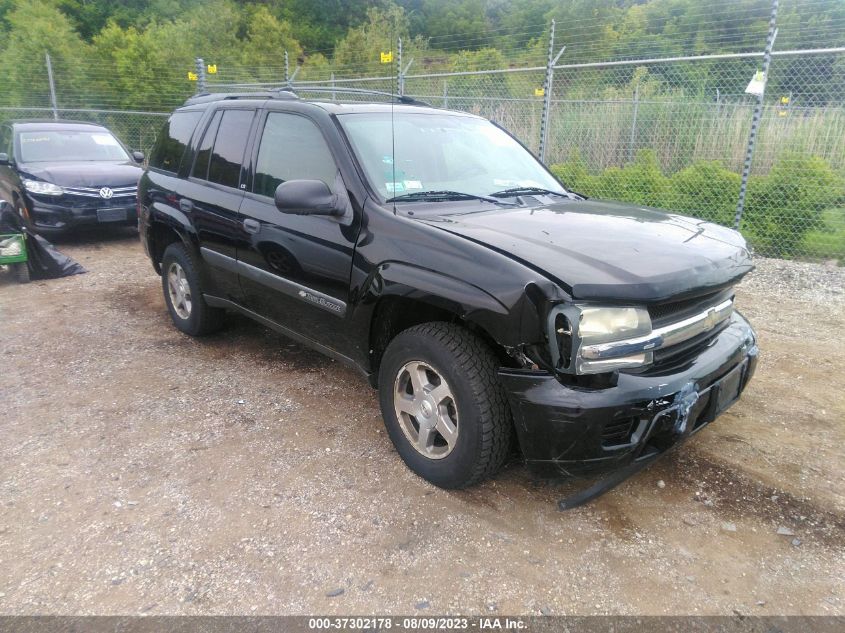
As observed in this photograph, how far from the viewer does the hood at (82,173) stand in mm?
7551

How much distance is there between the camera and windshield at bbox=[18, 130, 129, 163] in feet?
26.5

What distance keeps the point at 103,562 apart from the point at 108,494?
50 cm

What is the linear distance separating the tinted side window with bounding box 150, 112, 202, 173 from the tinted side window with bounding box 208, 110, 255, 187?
47 centimetres

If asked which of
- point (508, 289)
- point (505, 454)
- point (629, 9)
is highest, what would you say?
point (629, 9)

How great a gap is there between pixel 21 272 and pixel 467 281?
592 cm

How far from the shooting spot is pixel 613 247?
2512 millimetres

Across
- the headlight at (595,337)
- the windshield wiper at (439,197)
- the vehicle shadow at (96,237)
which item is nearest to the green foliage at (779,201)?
the windshield wiper at (439,197)

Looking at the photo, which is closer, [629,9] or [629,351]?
[629,351]

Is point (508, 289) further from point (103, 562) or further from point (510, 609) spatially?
point (103, 562)

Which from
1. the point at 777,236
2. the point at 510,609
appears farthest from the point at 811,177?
the point at 510,609

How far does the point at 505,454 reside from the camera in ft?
8.38

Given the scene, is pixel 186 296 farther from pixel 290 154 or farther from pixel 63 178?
pixel 63 178

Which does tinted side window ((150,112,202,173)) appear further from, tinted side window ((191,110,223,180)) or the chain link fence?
the chain link fence

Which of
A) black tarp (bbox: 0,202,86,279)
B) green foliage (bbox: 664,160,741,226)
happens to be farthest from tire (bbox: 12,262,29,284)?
green foliage (bbox: 664,160,741,226)
